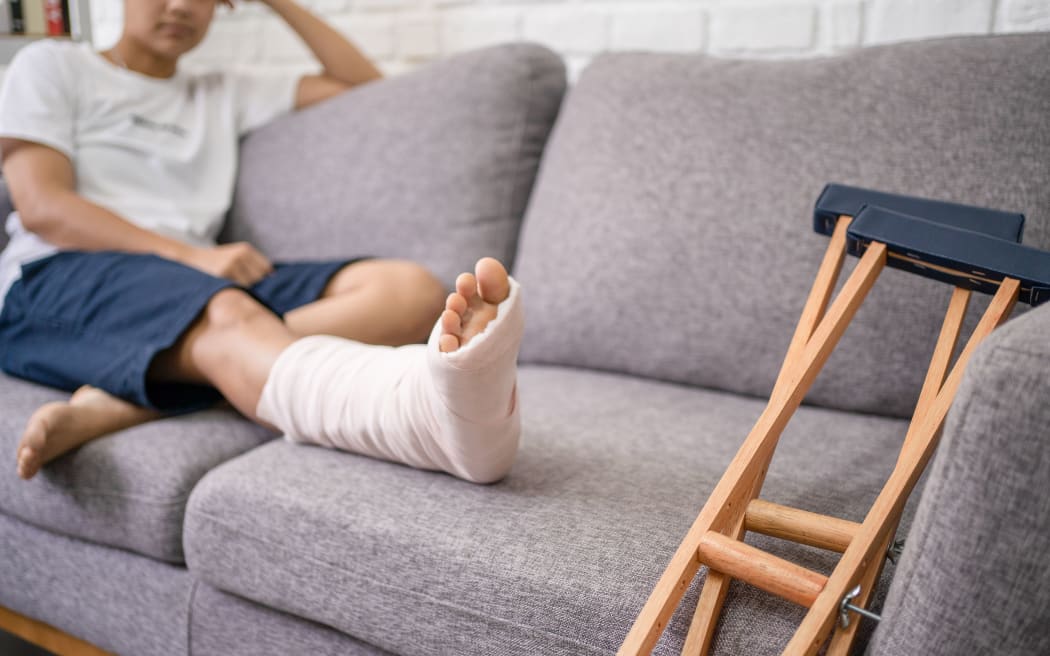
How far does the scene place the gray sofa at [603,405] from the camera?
1.99 ft

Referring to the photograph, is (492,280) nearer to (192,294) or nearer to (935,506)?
(935,506)

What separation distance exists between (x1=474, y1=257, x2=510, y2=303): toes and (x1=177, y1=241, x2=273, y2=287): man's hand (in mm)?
699

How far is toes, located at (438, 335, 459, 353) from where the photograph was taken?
741 millimetres

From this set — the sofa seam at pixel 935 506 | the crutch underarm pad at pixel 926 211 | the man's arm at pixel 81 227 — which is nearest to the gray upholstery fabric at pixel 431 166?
the man's arm at pixel 81 227

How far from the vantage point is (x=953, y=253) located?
734 mm

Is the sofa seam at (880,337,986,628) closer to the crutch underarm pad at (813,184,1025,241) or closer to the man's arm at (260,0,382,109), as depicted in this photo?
the crutch underarm pad at (813,184,1025,241)

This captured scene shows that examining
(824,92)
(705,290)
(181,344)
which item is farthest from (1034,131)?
(181,344)

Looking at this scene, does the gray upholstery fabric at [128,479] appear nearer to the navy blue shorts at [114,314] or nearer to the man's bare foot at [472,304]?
the navy blue shorts at [114,314]

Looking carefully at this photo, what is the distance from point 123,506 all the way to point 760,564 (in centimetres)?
76

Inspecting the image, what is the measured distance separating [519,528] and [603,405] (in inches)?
14.4

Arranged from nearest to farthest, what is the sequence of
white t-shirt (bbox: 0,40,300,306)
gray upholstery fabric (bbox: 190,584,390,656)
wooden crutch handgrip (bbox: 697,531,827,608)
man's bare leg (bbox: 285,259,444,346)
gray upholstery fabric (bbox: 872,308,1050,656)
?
gray upholstery fabric (bbox: 872,308,1050,656), wooden crutch handgrip (bbox: 697,531,827,608), gray upholstery fabric (bbox: 190,584,390,656), man's bare leg (bbox: 285,259,444,346), white t-shirt (bbox: 0,40,300,306)

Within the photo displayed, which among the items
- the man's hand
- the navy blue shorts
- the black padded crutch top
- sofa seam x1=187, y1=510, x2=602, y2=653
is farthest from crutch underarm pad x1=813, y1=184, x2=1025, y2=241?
the man's hand

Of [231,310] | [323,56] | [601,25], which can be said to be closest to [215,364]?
[231,310]

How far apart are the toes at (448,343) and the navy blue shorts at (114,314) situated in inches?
20.0
